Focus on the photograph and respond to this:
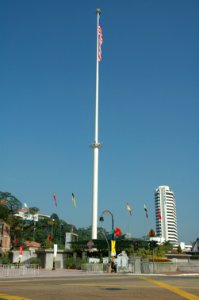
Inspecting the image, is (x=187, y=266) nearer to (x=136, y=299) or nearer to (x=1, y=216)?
(x=136, y=299)

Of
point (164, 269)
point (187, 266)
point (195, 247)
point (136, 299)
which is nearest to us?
point (136, 299)

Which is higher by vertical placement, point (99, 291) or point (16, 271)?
point (99, 291)

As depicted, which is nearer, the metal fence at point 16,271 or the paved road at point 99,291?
the paved road at point 99,291

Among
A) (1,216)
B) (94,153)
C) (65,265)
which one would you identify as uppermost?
(94,153)

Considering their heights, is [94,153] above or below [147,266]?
above

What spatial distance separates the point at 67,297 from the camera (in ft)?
41.0

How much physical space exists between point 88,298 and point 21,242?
84285 mm

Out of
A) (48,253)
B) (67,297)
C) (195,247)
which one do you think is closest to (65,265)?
(48,253)

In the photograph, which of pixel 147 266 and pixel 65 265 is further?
pixel 65 265

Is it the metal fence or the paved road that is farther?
the metal fence

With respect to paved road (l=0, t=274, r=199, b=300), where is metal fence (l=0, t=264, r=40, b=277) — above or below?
below

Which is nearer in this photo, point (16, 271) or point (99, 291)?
point (99, 291)

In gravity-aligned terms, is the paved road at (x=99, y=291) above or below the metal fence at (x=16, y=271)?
above

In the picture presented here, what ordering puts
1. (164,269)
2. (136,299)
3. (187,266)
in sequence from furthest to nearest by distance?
(187,266) < (164,269) < (136,299)
